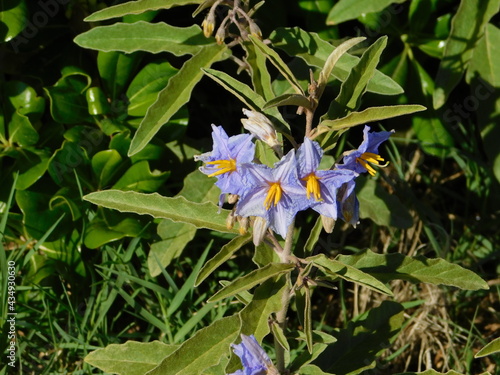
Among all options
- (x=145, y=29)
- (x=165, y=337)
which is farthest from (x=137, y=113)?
(x=165, y=337)

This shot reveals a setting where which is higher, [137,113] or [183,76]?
[183,76]

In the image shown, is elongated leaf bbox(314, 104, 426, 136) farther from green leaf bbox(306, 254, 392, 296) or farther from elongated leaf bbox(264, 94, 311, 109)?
green leaf bbox(306, 254, 392, 296)

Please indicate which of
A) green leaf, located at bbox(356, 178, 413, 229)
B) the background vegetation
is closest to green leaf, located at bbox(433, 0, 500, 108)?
the background vegetation

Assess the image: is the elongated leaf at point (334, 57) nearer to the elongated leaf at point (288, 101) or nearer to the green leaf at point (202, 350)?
the elongated leaf at point (288, 101)

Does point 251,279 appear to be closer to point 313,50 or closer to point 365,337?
point 365,337

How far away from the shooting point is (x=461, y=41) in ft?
10.5

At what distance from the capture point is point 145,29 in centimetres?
296

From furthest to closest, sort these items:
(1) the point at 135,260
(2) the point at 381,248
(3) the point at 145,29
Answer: (2) the point at 381,248 → (1) the point at 135,260 → (3) the point at 145,29

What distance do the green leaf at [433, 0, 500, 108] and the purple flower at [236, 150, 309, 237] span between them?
52.8 inches

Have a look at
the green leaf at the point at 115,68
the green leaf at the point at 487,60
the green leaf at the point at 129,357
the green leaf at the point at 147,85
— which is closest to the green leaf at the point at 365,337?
the green leaf at the point at 129,357

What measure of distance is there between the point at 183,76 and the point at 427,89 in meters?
1.36

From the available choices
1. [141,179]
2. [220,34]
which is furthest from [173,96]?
[141,179]

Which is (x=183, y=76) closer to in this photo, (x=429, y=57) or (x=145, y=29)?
(x=145, y=29)

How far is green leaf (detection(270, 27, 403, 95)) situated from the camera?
8.98 feet
